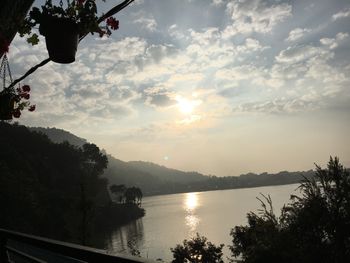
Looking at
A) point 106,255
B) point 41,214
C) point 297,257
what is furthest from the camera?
point 41,214

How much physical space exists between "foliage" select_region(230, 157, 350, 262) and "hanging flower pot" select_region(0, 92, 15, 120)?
18169 mm

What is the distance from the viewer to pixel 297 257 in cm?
2158

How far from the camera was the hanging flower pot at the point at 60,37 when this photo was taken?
3475 millimetres

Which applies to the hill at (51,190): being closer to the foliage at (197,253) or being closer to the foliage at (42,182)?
the foliage at (42,182)

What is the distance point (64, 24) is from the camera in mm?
3500

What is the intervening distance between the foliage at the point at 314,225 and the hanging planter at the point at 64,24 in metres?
18.9

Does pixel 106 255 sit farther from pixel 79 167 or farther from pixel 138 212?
pixel 138 212

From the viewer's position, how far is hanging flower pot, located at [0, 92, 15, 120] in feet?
14.8

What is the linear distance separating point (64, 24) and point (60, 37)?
0.14 m

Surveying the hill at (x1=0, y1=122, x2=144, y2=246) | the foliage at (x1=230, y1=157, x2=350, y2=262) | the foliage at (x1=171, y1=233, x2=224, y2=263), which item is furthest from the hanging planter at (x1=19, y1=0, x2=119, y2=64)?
the foliage at (x1=171, y1=233, x2=224, y2=263)

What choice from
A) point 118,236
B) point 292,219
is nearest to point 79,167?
point 118,236

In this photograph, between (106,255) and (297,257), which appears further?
(297,257)

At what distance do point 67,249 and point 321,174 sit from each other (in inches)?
871

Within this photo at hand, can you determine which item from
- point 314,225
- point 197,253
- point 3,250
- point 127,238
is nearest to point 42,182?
point 127,238
